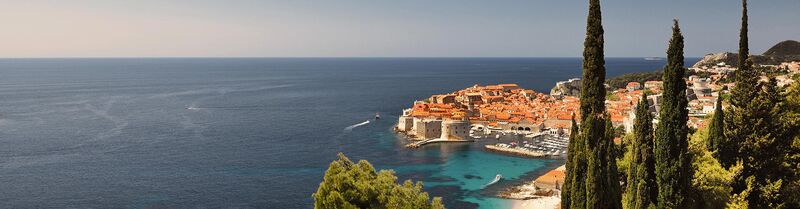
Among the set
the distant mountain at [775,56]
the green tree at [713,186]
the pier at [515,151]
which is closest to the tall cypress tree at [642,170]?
the green tree at [713,186]

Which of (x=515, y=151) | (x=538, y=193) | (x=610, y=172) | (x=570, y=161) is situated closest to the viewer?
(x=610, y=172)

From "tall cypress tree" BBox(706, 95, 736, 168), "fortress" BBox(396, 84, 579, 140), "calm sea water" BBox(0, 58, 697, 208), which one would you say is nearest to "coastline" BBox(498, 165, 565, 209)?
"calm sea water" BBox(0, 58, 697, 208)

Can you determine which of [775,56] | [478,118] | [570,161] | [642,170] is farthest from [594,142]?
[775,56]

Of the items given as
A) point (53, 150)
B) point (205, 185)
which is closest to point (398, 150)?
point (205, 185)

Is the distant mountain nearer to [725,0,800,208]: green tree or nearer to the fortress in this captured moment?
the fortress

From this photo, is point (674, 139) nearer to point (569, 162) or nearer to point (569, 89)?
point (569, 162)

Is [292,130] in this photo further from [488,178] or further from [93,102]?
[93,102]
